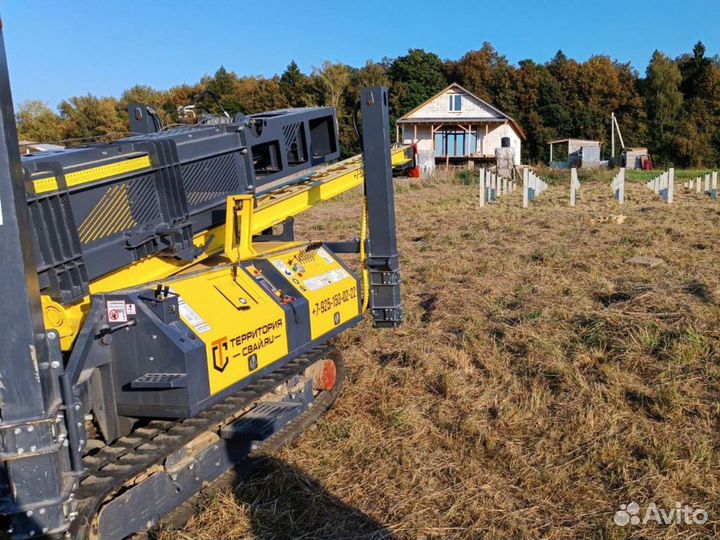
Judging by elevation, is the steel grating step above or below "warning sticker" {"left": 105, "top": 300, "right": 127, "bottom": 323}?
below

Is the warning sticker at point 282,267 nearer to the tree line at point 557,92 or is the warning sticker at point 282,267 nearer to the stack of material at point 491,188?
the stack of material at point 491,188

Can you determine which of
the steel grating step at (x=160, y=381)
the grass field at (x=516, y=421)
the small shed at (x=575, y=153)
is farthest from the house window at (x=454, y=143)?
the steel grating step at (x=160, y=381)

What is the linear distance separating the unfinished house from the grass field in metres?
37.7

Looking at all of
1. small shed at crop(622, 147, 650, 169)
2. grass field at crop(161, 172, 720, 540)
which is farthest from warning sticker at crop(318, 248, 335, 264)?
small shed at crop(622, 147, 650, 169)

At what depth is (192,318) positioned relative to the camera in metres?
3.69

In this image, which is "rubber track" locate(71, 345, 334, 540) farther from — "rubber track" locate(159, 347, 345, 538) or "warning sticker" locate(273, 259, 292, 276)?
"warning sticker" locate(273, 259, 292, 276)

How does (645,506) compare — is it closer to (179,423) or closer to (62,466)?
(179,423)

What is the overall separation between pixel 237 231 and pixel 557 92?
2137 inches

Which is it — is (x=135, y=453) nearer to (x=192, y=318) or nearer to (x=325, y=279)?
(x=192, y=318)

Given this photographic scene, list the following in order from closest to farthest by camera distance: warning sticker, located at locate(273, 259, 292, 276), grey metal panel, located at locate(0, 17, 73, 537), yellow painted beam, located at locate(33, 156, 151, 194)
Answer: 1. grey metal panel, located at locate(0, 17, 73, 537)
2. yellow painted beam, located at locate(33, 156, 151, 194)
3. warning sticker, located at locate(273, 259, 292, 276)

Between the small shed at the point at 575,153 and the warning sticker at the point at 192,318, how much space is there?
4321 centimetres

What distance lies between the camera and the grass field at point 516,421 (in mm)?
4031

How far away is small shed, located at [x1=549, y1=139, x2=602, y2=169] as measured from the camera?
45719mm

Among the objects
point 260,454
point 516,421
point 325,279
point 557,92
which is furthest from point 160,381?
point 557,92
